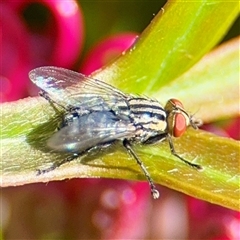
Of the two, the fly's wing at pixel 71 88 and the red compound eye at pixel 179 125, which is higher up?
the fly's wing at pixel 71 88

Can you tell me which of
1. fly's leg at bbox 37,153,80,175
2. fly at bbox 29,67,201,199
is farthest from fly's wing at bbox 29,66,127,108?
fly's leg at bbox 37,153,80,175

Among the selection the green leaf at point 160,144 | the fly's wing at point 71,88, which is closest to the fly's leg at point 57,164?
the green leaf at point 160,144

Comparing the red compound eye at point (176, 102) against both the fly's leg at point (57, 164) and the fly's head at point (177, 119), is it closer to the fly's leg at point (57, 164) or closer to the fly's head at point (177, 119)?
the fly's head at point (177, 119)

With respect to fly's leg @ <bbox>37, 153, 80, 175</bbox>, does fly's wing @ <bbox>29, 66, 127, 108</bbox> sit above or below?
above

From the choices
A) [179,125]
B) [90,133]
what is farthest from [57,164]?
[179,125]

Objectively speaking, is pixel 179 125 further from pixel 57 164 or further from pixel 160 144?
pixel 57 164

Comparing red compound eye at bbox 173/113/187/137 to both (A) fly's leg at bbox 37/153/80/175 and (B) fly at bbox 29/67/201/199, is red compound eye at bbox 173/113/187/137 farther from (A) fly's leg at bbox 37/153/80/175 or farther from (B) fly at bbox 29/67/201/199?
(A) fly's leg at bbox 37/153/80/175

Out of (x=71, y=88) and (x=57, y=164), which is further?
(x=71, y=88)
